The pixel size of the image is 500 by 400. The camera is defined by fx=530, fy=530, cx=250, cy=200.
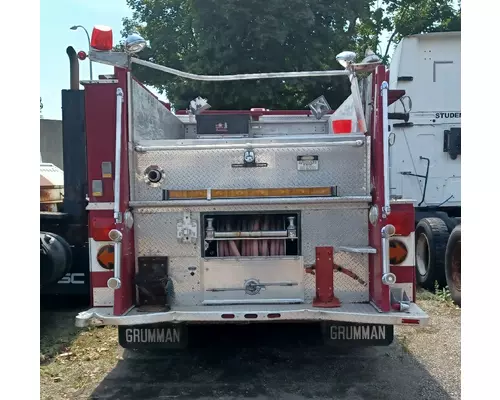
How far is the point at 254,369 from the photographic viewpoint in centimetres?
437

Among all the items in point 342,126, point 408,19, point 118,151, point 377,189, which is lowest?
point 377,189

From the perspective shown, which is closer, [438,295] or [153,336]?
[153,336]

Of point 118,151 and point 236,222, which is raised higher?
point 118,151

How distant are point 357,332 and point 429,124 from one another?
5.66 metres

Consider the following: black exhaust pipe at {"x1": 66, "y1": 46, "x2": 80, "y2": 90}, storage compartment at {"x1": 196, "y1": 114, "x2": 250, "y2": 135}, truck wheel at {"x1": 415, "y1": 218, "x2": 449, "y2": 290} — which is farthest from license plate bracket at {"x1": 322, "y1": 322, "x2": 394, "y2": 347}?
black exhaust pipe at {"x1": 66, "y1": 46, "x2": 80, "y2": 90}

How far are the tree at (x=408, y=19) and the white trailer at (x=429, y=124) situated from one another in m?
11.2

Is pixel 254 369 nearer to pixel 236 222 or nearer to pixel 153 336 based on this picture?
pixel 153 336

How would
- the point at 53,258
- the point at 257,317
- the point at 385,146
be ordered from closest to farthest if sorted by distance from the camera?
the point at 257,317 → the point at 385,146 → the point at 53,258

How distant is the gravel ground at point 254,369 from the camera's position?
392 cm

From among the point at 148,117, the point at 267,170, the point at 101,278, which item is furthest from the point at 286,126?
the point at 101,278

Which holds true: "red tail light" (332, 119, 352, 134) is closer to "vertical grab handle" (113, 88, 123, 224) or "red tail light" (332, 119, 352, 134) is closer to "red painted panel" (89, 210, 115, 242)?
"vertical grab handle" (113, 88, 123, 224)

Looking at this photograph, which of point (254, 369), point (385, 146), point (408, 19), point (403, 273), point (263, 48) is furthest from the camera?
point (408, 19)

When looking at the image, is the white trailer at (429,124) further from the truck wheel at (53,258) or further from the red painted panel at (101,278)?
the red painted panel at (101,278)

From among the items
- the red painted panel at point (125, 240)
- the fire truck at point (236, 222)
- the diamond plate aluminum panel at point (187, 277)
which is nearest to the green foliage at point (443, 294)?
the fire truck at point (236, 222)
